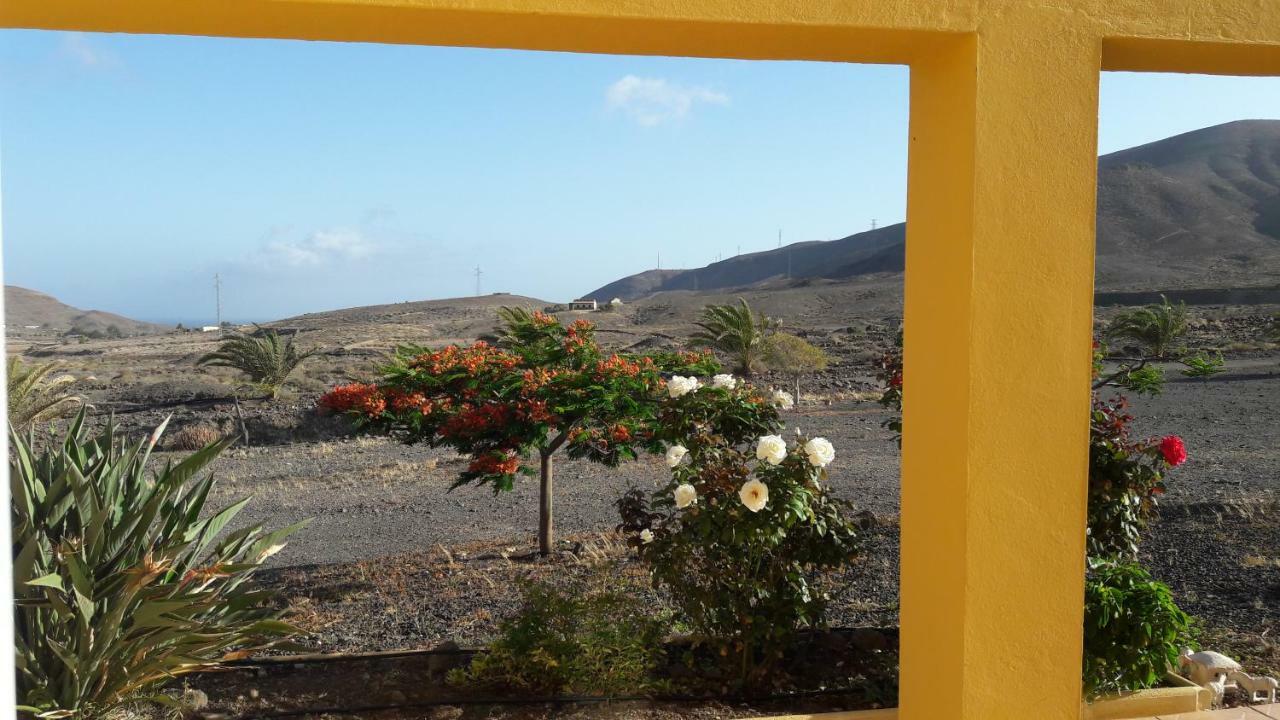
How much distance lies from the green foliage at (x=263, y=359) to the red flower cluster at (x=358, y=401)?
10775 mm

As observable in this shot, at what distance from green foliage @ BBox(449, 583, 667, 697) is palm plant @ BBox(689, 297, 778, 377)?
1073cm

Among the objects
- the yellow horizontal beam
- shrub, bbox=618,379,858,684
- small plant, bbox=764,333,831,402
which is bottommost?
shrub, bbox=618,379,858,684

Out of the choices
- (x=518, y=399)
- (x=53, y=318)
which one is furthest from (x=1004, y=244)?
(x=53, y=318)

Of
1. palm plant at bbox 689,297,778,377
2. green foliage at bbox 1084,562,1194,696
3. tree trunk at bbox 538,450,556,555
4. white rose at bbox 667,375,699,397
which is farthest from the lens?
palm plant at bbox 689,297,778,377

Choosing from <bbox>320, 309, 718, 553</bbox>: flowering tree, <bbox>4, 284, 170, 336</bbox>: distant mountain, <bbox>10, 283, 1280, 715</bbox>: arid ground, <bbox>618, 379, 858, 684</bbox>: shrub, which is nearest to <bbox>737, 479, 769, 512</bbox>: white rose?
<bbox>618, 379, 858, 684</bbox>: shrub

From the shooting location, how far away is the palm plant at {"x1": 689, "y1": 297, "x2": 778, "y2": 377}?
47.1 ft

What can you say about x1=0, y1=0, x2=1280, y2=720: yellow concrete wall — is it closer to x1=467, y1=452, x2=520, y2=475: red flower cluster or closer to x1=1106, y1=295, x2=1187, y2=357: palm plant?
x1=467, y1=452, x2=520, y2=475: red flower cluster

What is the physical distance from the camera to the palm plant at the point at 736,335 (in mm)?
14344

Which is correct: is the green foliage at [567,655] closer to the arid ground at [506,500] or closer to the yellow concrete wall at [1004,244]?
the arid ground at [506,500]

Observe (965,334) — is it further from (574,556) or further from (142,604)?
(574,556)

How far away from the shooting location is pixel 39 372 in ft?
22.8

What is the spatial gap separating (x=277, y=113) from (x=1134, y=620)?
29653 millimetres

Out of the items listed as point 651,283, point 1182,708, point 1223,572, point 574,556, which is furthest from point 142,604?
point 651,283

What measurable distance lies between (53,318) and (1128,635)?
43.3 metres
